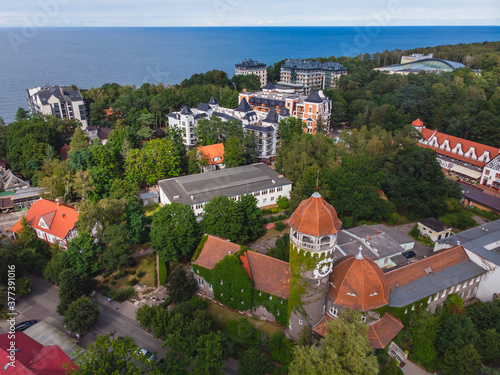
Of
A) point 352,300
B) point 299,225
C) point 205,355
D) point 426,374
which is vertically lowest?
point 426,374

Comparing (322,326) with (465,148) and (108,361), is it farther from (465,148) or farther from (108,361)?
(465,148)

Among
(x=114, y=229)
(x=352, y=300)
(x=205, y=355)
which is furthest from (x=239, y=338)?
(x=114, y=229)

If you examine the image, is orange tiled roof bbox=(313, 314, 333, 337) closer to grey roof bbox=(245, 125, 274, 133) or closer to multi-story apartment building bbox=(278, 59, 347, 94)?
grey roof bbox=(245, 125, 274, 133)

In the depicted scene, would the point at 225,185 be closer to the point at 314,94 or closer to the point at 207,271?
the point at 207,271

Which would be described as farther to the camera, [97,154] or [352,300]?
[97,154]

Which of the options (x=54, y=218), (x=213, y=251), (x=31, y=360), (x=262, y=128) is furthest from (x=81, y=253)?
(x=262, y=128)

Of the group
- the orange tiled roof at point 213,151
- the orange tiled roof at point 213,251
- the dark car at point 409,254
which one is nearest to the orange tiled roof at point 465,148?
the dark car at point 409,254

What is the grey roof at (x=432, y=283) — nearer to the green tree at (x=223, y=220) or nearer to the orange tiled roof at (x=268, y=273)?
the orange tiled roof at (x=268, y=273)
